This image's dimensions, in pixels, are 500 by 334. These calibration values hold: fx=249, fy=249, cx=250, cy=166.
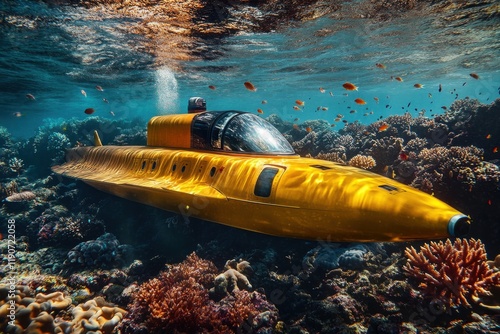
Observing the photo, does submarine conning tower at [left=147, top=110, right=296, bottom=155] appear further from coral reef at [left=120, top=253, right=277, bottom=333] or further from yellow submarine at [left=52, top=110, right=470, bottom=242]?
coral reef at [left=120, top=253, right=277, bottom=333]

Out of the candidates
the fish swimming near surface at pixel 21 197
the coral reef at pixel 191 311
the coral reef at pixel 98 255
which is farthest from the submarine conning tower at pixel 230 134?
the fish swimming near surface at pixel 21 197

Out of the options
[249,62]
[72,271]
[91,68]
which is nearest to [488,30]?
[249,62]

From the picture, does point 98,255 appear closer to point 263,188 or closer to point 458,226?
point 263,188

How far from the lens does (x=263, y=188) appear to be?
149 inches

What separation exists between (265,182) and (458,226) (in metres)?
2.29

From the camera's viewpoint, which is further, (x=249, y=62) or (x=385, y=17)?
(x=249, y=62)

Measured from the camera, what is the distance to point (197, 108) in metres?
7.00

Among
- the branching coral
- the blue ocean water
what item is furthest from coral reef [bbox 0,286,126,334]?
the blue ocean water

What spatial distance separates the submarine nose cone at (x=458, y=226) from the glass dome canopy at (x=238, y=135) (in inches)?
113

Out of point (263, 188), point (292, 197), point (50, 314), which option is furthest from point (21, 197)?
point (292, 197)

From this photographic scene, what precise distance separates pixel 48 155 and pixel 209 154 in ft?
55.9

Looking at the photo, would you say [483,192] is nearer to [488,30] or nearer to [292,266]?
[292,266]

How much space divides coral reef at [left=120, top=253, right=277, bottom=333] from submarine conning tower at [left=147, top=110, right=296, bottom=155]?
2690 mm

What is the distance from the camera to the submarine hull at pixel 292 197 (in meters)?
2.63
